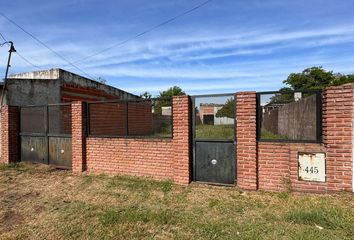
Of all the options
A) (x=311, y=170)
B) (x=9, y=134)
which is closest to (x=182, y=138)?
(x=311, y=170)

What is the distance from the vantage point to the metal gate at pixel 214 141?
651 cm

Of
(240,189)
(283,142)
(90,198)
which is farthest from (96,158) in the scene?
(283,142)

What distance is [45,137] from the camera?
9727 mm

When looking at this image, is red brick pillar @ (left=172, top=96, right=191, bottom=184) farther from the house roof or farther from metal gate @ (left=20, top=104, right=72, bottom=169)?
the house roof

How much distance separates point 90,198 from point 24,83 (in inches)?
323

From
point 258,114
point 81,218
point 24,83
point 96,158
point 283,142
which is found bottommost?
point 81,218

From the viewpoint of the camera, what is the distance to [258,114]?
6.23m

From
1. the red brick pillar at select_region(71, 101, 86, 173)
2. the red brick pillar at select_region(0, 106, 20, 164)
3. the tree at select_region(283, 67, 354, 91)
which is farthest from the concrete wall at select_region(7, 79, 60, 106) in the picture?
the tree at select_region(283, 67, 354, 91)

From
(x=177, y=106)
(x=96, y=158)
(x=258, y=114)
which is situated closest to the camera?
(x=258, y=114)

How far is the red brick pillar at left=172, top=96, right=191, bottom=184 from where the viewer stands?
6.80 m

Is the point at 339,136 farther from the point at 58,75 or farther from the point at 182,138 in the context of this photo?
the point at 58,75

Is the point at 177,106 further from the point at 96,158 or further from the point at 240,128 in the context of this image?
the point at 96,158

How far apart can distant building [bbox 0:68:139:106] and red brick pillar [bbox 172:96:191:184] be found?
26.3 feet

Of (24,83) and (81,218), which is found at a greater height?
(24,83)
